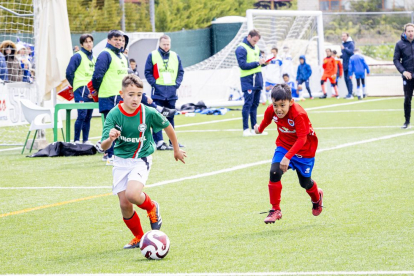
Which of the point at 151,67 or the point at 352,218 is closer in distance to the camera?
the point at 352,218

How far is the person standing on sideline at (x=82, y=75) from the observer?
1427 centimetres

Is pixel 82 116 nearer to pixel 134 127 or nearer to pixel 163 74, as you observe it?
pixel 163 74

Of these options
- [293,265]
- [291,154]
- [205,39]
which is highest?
[205,39]

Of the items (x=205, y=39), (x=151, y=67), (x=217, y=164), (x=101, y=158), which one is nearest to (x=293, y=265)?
(x=217, y=164)

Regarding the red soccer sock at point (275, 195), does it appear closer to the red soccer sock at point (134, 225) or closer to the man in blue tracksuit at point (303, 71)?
Answer: the red soccer sock at point (134, 225)

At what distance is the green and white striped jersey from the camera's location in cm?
659

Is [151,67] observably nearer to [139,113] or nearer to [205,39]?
[139,113]

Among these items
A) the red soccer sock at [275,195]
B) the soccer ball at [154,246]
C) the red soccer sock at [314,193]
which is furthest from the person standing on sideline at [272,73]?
the soccer ball at [154,246]

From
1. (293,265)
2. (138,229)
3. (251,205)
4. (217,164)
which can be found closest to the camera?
(293,265)

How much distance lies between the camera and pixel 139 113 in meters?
6.65

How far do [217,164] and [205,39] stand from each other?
79.8ft

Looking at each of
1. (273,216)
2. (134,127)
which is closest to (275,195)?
(273,216)

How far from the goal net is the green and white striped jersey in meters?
19.0

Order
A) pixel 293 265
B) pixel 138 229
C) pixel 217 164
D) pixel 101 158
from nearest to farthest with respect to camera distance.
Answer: pixel 293 265, pixel 138 229, pixel 217 164, pixel 101 158
